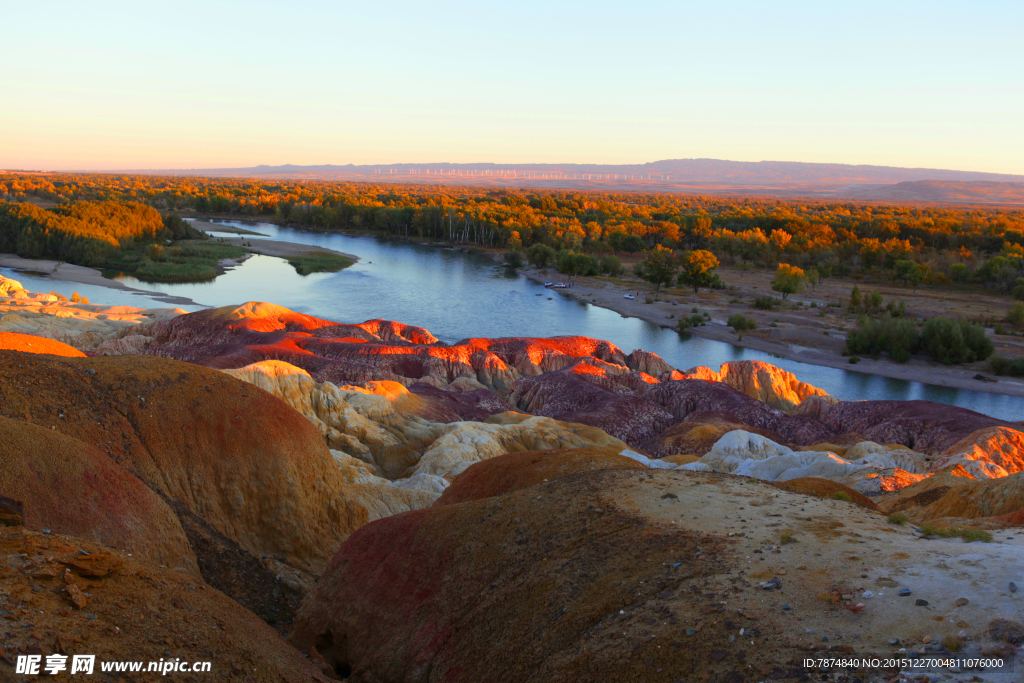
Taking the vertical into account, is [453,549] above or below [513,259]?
above

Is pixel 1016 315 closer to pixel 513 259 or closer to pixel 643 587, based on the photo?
pixel 513 259

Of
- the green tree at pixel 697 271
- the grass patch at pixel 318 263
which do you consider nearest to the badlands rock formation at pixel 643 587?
the green tree at pixel 697 271

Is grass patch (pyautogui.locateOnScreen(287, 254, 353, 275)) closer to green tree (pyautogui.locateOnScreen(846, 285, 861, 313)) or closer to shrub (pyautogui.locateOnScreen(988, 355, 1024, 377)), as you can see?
green tree (pyautogui.locateOnScreen(846, 285, 861, 313))

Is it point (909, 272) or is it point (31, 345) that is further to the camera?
point (909, 272)

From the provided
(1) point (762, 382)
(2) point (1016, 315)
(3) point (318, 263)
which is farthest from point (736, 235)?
(1) point (762, 382)

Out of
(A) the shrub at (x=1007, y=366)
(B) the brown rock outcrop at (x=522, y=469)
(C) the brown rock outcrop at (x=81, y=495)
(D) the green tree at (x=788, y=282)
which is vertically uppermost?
(C) the brown rock outcrop at (x=81, y=495)

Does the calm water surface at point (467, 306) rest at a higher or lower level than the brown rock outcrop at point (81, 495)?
lower

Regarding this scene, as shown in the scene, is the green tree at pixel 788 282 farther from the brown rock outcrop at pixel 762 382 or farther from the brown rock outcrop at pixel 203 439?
the brown rock outcrop at pixel 203 439
